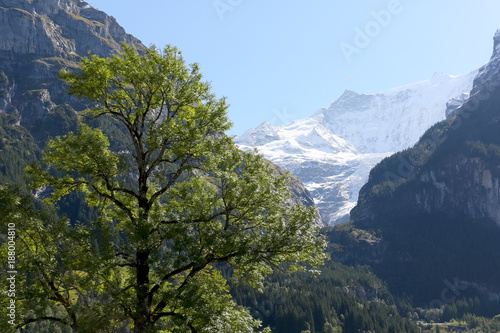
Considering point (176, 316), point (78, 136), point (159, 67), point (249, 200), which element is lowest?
point (176, 316)

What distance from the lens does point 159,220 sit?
19672 millimetres

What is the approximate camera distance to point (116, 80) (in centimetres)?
2030

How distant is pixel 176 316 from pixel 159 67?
11.2 m

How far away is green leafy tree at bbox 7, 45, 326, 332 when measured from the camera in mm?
17906

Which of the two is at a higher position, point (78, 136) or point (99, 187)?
point (78, 136)

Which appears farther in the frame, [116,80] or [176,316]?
[116,80]

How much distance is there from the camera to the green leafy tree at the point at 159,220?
17.9 metres

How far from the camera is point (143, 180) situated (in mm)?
20891

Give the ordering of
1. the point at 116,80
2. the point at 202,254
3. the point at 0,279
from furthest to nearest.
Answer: the point at 116,80, the point at 202,254, the point at 0,279

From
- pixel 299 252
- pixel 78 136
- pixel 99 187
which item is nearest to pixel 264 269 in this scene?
pixel 299 252

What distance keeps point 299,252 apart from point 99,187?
1015cm

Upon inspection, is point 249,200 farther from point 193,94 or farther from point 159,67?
point 159,67

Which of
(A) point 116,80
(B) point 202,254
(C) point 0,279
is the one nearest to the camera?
(C) point 0,279

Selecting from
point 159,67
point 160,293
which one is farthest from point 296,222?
point 159,67
